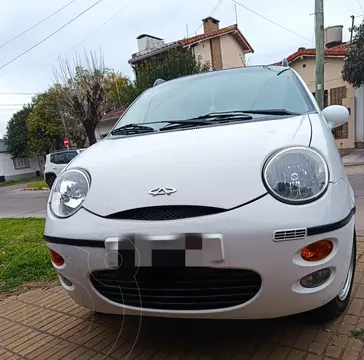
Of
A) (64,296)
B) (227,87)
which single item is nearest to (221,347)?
(64,296)

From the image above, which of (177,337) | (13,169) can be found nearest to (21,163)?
(13,169)

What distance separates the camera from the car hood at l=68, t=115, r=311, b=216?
1.52 meters

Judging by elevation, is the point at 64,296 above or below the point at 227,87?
below

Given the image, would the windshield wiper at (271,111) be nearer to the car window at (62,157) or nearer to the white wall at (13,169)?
the car window at (62,157)

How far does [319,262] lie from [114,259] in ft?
2.97

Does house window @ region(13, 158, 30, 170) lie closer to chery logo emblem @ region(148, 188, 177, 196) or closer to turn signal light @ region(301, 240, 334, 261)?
chery logo emblem @ region(148, 188, 177, 196)

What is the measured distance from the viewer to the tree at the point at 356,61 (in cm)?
1406

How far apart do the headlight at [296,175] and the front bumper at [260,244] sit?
45 mm

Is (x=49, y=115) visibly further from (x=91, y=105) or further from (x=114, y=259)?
(x=114, y=259)

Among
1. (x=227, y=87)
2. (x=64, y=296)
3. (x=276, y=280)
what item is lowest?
(x=64, y=296)

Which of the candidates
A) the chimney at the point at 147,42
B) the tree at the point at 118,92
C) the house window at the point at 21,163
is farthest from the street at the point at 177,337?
the house window at the point at 21,163

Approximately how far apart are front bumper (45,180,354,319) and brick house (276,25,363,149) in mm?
15426

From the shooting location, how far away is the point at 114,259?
158 cm

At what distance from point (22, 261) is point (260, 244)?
3.13 meters
